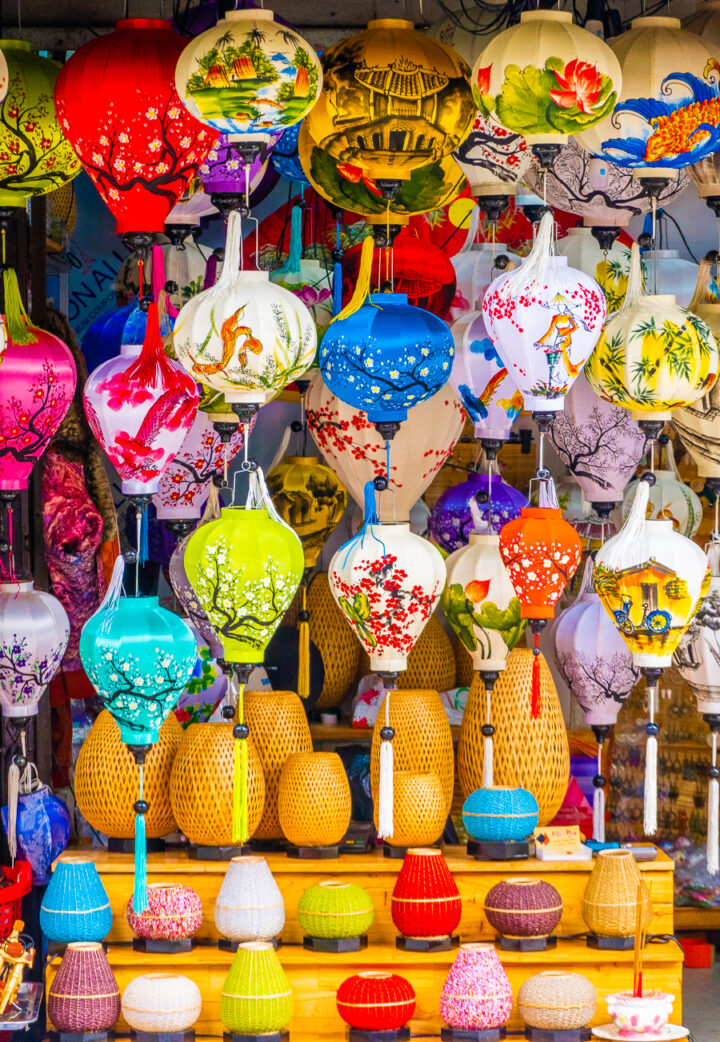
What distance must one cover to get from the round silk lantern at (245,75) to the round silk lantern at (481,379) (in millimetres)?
739

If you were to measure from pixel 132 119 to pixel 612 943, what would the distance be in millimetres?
2153

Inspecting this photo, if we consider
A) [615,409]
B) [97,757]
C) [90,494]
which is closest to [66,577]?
[90,494]

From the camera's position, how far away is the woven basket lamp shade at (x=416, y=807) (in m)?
4.00

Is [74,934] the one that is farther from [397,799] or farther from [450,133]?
[450,133]

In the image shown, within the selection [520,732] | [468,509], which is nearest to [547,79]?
[468,509]

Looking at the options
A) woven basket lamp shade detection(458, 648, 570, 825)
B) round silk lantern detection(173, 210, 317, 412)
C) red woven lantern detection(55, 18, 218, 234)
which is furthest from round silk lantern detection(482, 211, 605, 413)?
woven basket lamp shade detection(458, 648, 570, 825)

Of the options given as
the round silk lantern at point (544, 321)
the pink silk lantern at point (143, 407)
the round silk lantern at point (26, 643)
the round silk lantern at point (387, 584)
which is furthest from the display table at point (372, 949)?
the round silk lantern at point (544, 321)

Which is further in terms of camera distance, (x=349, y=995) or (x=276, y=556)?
(x=349, y=995)

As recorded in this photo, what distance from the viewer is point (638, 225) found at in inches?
199

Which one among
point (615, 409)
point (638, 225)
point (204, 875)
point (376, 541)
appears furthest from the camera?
point (638, 225)

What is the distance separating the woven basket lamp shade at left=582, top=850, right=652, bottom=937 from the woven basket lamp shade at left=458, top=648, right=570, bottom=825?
0.78 ft

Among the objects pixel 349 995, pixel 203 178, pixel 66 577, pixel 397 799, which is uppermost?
pixel 203 178

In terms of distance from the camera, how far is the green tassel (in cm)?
336

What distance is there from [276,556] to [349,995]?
1.09 m
